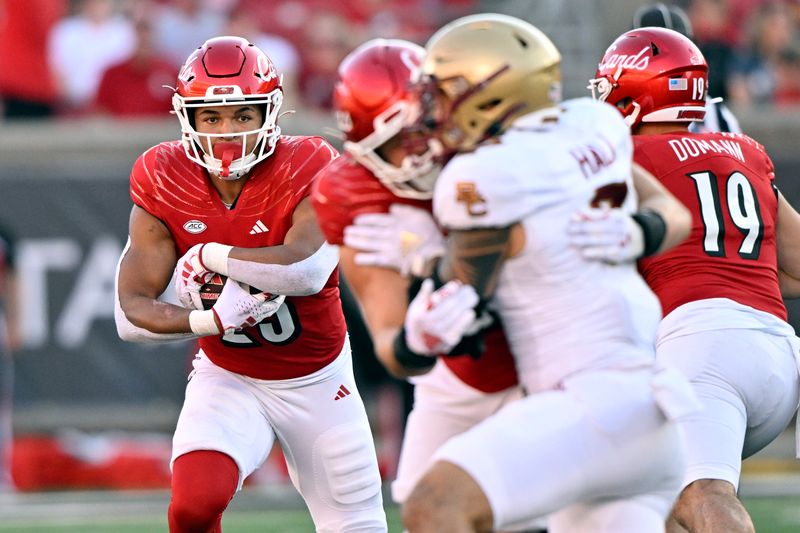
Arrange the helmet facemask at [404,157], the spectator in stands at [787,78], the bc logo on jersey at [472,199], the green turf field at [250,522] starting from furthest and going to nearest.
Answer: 1. the spectator in stands at [787,78]
2. the green turf field at [250,522]
3. the helmet facemask at [404,157]
4. the bc logo on jersey at [472,199]

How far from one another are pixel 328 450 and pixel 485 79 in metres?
1.65

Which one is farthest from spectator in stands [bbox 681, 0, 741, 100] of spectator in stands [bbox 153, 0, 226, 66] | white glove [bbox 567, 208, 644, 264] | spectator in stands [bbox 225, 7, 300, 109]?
white glove [bbox 567, 208, 644, 264]

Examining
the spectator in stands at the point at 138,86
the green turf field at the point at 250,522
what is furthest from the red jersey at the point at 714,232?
the spectator in stands at the point at 138,86

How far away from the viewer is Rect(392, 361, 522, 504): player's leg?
3725mm

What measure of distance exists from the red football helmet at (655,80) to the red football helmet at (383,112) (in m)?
1.19

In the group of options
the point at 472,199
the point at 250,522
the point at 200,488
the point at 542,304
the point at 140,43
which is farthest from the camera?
the point at 140,43

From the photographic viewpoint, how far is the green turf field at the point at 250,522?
6.98 meters

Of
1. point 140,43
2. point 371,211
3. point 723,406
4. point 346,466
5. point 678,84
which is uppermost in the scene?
point 371,211

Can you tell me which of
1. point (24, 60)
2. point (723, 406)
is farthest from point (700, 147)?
point (24, 60)

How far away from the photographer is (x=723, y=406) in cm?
418

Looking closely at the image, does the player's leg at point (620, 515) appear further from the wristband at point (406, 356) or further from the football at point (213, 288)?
the football at point (213, 288)

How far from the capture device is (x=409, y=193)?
356 centimetres

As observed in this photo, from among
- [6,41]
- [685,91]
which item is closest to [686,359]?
[685,91]

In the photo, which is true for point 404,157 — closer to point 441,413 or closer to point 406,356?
point 406,356
